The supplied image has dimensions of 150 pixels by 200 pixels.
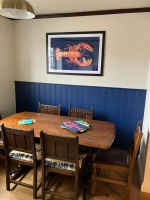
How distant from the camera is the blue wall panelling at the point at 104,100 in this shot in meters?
2.63

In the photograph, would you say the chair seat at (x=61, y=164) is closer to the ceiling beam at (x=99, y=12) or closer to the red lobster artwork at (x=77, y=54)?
the red lobster artwork at (x=77, y=54)

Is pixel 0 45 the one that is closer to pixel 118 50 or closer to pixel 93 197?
pixel 118 50

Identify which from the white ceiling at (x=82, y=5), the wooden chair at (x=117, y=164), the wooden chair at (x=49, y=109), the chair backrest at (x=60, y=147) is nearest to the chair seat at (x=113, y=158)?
the wooden chair at (x=117, y=164)

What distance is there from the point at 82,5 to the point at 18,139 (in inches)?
78.6

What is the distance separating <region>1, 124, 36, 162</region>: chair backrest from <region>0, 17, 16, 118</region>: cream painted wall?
1.37 metres

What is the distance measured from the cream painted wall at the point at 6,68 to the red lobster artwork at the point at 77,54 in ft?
3.09

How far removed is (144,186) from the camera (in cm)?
203

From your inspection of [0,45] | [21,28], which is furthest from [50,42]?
[0,45]

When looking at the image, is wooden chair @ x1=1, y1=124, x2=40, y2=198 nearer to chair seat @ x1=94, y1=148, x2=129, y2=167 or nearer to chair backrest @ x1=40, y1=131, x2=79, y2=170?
chair backrest @ x1=40, y1=131, x2=79, y2=170

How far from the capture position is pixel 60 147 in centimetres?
159

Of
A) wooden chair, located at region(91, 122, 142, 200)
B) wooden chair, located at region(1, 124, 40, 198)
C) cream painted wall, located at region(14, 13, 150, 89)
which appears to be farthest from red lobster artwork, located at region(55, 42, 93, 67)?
wooden chair, located at region(1, 124, 40, 198)

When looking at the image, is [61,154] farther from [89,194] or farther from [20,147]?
[89,194]

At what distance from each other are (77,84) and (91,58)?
0.50m

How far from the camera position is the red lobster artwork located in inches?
107
